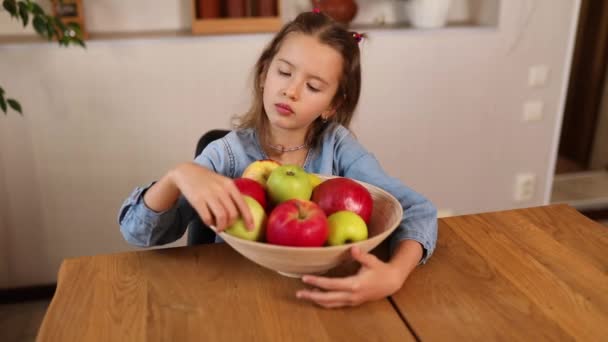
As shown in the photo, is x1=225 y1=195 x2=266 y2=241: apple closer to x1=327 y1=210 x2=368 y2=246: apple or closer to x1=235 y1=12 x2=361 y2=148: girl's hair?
x1=327 y1=210 x2=368 y2=246: apple

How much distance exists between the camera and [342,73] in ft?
A: 4.38

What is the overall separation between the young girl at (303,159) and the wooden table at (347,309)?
0.04 meters

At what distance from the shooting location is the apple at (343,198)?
0.97m

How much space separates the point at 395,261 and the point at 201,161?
0.51 meters

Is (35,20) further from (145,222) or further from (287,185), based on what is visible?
(287,185)

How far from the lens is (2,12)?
6.95ft

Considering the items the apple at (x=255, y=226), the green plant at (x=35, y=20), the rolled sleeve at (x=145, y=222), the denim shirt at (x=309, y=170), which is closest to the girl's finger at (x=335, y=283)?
the apple at (x=255, y=226)

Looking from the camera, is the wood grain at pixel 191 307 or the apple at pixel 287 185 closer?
the wood grain at pixel 191 307

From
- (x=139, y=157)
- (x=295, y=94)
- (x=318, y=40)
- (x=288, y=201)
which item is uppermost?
(x=318, y=40)

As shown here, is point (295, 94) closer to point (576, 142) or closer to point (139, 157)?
point (139, 157)

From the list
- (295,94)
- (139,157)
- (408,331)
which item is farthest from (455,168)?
(408,331)

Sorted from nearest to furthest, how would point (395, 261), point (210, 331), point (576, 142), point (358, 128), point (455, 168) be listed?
point (210, 331)
point (395, 261)
point (358, 128)
point (455, 168)
point (576, 142)

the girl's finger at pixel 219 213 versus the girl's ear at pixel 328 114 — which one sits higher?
the girl's ear at pixel 328 114

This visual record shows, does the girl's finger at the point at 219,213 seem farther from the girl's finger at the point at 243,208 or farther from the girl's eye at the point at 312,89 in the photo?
the girl's eye at the point at 312,89
